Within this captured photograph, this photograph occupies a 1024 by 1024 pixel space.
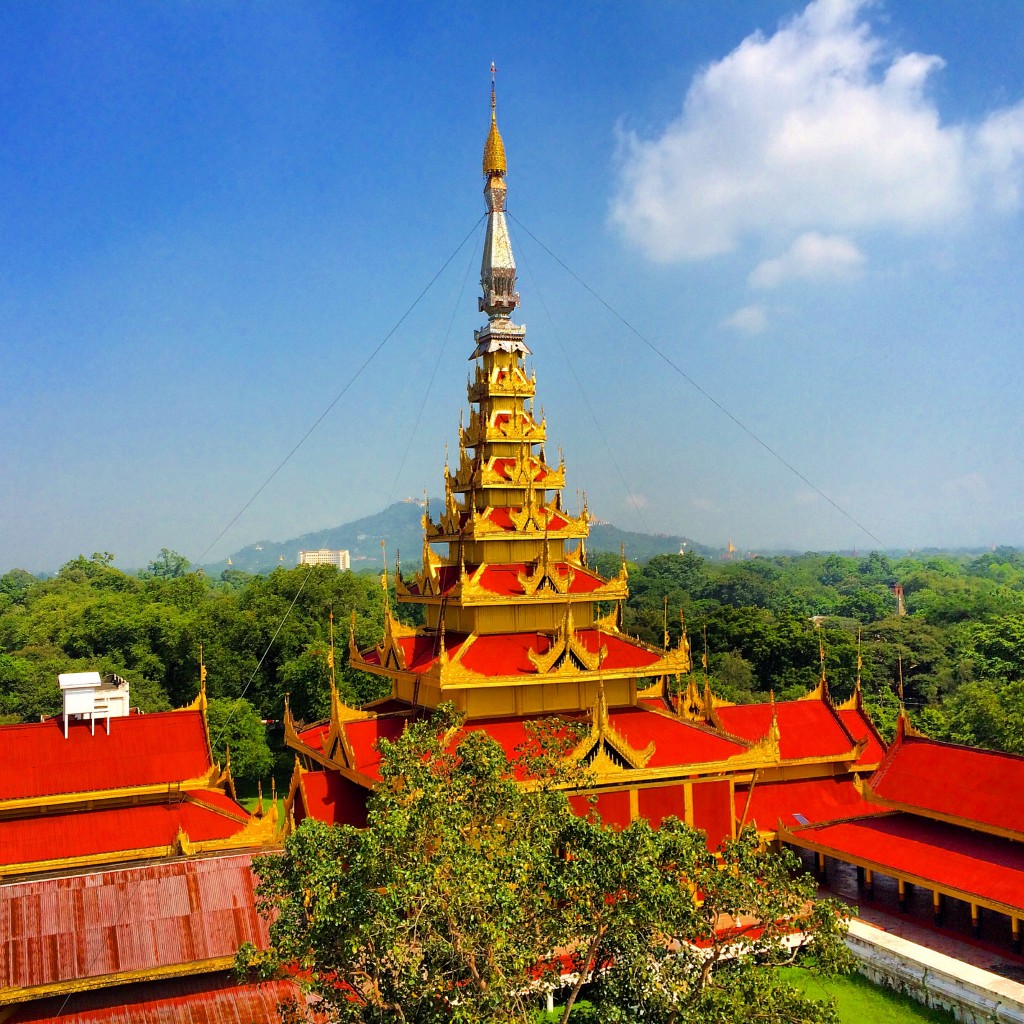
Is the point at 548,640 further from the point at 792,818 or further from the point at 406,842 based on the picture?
the point at 406,842

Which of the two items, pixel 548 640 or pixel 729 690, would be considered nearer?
pixel 548 640

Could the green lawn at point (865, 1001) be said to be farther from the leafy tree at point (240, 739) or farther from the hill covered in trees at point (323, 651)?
the leafy tree at point (240, 739)

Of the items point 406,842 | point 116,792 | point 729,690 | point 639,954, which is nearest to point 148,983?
point 116,792

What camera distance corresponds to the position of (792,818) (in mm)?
22703

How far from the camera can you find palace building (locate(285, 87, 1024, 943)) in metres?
19.8

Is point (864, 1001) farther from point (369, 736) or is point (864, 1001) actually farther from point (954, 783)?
point (369, 736)

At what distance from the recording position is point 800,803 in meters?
23.2

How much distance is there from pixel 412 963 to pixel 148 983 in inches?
305

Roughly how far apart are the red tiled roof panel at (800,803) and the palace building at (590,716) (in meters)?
0.05

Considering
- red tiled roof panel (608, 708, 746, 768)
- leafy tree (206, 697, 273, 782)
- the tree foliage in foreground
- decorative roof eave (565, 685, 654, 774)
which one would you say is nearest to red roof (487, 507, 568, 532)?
red tiled roof panel (608, 708, 746, 768)

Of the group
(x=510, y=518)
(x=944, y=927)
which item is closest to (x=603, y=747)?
(x=510, y=518)

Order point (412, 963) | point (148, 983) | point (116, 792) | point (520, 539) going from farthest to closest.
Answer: point (520, 539), point (116, 792), point (148, 983), point (412, 963)

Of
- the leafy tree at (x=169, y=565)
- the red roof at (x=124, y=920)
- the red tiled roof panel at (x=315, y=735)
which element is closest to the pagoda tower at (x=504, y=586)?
the red tiled roof panel at (x=315, y=735)

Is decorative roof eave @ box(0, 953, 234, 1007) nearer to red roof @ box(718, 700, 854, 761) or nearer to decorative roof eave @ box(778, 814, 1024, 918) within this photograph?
decorative roof eave @ box(778, 814, 1024, 918)
